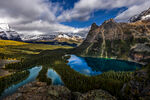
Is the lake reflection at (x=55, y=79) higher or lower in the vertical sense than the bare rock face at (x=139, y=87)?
lower

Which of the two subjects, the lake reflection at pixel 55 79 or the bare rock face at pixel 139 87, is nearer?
the bare rock face at pixel 139 87

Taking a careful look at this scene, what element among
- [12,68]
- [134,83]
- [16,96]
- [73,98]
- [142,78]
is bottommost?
[12,68]

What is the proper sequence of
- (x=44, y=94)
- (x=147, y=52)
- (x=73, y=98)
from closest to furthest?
(x=44, y=94) → (x=73, y=98) → (x=147, y=52)

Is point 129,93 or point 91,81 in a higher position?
point 129,93

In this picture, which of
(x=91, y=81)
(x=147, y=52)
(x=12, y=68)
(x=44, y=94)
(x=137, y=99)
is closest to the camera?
(x=137, y=99)

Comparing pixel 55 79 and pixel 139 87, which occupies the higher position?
pixel 139 87

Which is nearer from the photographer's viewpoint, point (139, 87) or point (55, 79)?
point (139, 87)

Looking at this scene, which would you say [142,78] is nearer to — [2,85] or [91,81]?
[91,81]

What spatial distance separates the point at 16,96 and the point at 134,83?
2645 inches

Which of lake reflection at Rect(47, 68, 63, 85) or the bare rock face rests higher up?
the bare rock face

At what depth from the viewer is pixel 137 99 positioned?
37906 millimetres

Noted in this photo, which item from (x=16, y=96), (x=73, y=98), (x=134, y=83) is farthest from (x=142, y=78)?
(x=16, y=96)

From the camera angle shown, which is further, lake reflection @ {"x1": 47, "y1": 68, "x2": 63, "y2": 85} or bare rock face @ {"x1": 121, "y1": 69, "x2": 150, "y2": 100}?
lake reflection @ {"x1": 47, "y1": 68, "x2": 63, "y2": 85}

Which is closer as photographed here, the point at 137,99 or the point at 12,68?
the point at 137,99
